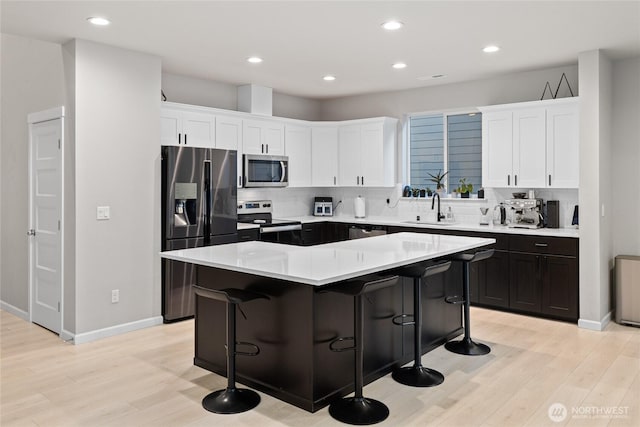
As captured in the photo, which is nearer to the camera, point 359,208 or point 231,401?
point 231,401

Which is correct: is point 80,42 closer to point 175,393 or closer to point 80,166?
point 80,166

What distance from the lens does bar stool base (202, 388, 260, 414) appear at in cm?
306

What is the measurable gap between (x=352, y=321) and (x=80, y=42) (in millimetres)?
3295

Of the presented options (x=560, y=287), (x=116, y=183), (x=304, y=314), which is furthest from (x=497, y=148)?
(x=116, y=183)

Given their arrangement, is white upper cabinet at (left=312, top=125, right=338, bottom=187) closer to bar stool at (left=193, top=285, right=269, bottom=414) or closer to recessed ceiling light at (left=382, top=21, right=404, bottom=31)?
recessed ceiling light at (left=382, top=21, right=404, bottom=31)

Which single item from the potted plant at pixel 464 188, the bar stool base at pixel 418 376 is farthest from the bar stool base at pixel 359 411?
the potted plant at pixel 464 188

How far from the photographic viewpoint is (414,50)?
15.4 ft

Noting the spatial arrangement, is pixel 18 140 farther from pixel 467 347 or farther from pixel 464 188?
pixel 464 188

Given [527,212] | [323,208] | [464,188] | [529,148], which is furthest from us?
[323,208]

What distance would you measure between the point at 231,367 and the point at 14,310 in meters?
3.59

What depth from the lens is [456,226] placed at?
18.8ft

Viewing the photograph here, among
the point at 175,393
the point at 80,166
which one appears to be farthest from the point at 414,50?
the point at 175,393

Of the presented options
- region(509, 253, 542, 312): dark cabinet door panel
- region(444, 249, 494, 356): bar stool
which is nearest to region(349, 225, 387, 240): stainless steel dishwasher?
region(509, 253, 542, 312): dark cabinet door panel

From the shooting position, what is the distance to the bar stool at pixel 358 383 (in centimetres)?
290
